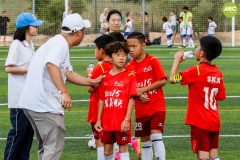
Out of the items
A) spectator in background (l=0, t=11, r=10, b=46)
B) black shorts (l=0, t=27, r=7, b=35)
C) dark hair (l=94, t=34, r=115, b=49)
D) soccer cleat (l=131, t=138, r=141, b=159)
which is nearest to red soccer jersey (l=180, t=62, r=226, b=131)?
dark hair (l=94, t=34, r=115, b=49)

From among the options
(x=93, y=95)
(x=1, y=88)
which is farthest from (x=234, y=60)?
(x=93, y=95)

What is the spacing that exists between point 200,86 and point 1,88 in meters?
11.7

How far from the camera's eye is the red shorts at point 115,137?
778 cm

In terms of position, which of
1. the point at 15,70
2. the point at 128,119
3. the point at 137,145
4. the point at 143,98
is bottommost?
the point at 137,145

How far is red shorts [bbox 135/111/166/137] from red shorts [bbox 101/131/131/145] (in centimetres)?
75

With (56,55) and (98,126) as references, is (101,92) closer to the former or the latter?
(98,126)

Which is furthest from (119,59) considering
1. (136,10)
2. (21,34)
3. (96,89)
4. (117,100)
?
(136,10)

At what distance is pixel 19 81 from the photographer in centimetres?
852

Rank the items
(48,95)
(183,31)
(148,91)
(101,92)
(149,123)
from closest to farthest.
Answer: (48,95), (101,92), (148,91), (149,123), (183,31)

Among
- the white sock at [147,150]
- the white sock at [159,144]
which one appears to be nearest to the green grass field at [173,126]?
the white sock at [147,150]

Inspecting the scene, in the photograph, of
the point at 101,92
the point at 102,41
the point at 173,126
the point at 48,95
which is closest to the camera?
the point at 48,95

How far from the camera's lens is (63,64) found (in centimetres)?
702

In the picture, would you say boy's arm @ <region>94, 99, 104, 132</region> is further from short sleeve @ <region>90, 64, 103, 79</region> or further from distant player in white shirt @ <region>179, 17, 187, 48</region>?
distant player in white shirt @ <region>179, 17, 187, 48</region>

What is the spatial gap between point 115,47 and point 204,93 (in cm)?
118
